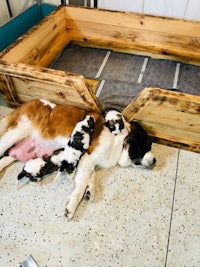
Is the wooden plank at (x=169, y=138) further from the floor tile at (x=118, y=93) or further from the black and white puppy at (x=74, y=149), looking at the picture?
the black and white puppy at (x=74, y=149)

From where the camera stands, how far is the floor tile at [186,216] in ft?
4.24

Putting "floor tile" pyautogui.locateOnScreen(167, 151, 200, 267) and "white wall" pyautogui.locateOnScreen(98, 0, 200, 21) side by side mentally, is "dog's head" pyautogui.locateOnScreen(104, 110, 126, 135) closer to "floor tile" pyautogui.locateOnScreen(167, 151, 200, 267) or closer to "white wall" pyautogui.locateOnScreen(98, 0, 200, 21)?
"floor tile" pyautogui.locateOnScreen(167, 151, 200, 267)

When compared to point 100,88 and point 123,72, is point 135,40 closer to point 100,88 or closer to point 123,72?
point 123,72

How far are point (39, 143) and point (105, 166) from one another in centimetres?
45

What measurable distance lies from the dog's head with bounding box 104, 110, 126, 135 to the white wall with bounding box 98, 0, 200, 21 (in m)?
1.40

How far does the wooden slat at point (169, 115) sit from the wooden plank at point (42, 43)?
37.5 inches

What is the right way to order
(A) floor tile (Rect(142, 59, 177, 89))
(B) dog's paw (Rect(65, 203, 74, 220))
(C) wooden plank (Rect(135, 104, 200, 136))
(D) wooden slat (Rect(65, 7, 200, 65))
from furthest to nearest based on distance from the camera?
(D) wooden slat (Rect(65, 7, 200, 65)), (A) floor tile (Rect(142, 59, 177, 89)), (C) wooden plank (Rect(135, 104, 200, 136)), (B) dog's paw (Rect(65, 203, 74, 220))

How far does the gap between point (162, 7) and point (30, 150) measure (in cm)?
181

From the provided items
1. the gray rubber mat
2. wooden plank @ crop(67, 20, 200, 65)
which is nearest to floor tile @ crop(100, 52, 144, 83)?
the gray rubber mat

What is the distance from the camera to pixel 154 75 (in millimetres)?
2217

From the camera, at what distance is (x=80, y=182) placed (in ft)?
4.89

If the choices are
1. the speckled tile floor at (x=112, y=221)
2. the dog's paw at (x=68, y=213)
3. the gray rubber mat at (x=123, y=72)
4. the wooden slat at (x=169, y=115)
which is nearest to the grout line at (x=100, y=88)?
the gray rubber mat at (x=123, y=72)

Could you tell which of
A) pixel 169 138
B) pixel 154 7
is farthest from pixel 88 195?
pixel 154 7

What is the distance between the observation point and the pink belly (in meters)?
1.63
